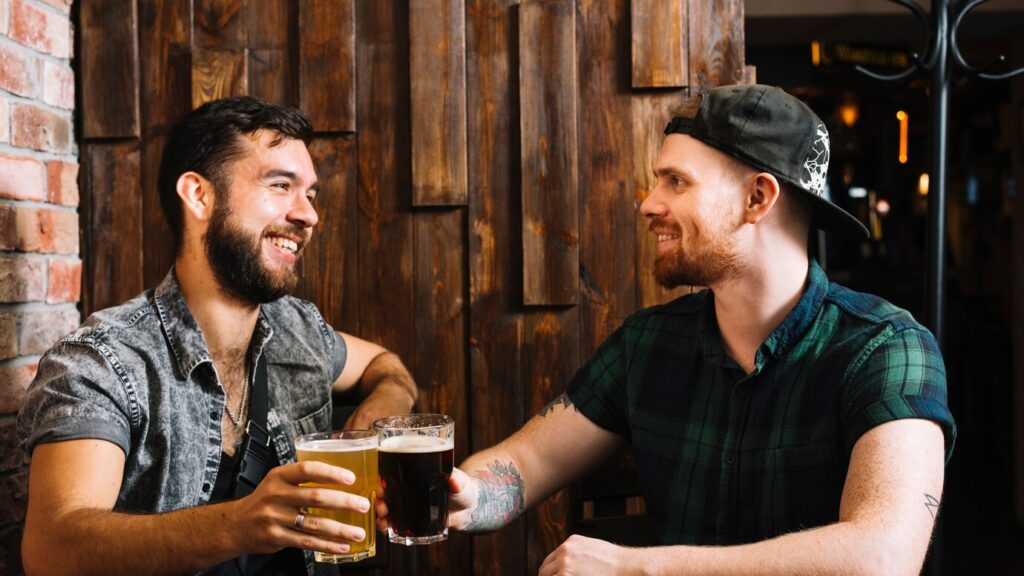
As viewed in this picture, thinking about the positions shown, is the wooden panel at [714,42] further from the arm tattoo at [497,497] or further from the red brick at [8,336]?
the red brick at [8,336]

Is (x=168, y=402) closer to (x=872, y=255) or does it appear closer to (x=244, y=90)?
(x=244, y=90)

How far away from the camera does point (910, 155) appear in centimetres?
880

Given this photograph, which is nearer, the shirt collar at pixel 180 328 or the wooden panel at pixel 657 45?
the shirt collar at pixel 180 328

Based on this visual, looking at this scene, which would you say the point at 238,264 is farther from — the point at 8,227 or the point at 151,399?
the point at 8,227

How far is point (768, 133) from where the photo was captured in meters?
1.77

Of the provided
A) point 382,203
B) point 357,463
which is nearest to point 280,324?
point 382,203

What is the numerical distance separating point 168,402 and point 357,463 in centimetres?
65

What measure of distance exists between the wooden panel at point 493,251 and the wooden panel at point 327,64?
0.34 m

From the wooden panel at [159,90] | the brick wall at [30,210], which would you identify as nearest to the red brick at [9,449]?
the brick wall at [30,210]

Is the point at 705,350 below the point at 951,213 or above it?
below

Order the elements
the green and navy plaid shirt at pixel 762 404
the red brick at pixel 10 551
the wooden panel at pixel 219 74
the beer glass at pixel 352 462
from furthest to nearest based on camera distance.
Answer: the wooden panel at pixel 219 74 < the red brick at pixel 10 551 < the green and navy plaid shirt at pixel 762 404 < the beer glass at pixel 352 462

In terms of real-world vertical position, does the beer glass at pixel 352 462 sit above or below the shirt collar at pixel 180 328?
below

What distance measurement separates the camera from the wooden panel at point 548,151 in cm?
242

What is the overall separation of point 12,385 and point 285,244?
786mm
